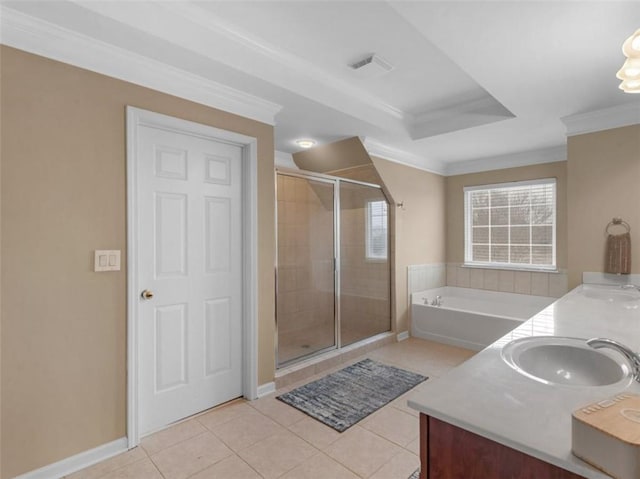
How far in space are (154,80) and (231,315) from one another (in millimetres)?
1697

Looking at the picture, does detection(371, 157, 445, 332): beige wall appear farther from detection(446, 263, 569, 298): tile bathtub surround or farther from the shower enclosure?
detection(446, 263, 569, 298): tile bathtub surround

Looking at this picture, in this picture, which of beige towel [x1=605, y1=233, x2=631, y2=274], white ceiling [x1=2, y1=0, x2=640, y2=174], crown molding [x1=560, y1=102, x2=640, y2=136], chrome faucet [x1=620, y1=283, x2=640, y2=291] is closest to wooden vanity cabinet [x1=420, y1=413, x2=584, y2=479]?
white ceiling [x1=2, y1=0, x2=640, y2=174]

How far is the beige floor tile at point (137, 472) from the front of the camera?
6.00 feet

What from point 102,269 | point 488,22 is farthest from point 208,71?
point 488,22

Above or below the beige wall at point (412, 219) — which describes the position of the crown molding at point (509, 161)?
above

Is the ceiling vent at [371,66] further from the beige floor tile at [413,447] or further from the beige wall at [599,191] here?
the beige floor tile at [413,447]

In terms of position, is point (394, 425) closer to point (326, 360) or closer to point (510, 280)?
point (326, 360)

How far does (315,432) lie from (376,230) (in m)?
2.40

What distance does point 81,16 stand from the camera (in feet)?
5.44

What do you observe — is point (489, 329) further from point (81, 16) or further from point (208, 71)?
point (81, 16)

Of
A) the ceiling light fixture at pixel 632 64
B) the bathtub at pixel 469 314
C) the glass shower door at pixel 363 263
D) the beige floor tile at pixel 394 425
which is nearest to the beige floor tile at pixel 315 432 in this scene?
the beige floor tile at pixel 394 425

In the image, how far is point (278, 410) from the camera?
253cm

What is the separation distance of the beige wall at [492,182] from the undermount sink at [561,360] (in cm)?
323

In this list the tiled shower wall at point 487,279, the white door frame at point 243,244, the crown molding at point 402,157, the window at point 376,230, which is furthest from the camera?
the tiled shower wall at point 487,279
